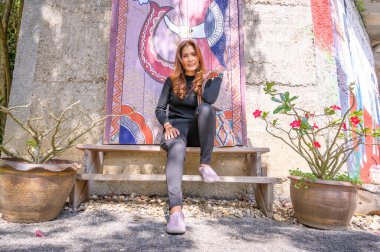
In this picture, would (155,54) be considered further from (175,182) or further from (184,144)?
(175,182)

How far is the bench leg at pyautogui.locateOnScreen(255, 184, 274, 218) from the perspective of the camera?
2.27 meters

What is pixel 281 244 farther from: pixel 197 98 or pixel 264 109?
pixel 264 109

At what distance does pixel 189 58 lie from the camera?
2416 mm

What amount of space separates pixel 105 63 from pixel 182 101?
1.09 m

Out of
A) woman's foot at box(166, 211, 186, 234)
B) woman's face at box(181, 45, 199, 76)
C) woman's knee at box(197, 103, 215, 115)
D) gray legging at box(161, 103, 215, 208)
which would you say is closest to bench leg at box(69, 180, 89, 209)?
gray legging at box(161, 103, 215, 208)

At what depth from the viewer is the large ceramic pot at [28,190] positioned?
6.14 feet

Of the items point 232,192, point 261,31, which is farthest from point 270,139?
point 261,31

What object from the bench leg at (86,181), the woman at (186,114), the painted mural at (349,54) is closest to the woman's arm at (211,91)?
the woman at (186,114)

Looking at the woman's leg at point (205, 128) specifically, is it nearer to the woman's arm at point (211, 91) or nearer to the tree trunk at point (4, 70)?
the woman's arm at point (211, 91)

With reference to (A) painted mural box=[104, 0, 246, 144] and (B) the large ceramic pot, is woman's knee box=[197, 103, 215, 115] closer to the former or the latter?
(A) painted mural box=[104, 0, 246, 144]

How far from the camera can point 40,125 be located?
2.81 m

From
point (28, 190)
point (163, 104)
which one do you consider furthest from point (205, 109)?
point (28, 190)

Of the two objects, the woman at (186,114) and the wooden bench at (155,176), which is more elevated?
the woman at (186,114)

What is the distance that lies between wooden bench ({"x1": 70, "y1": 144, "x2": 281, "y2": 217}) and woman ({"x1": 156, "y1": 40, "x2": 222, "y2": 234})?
155 millimetres
